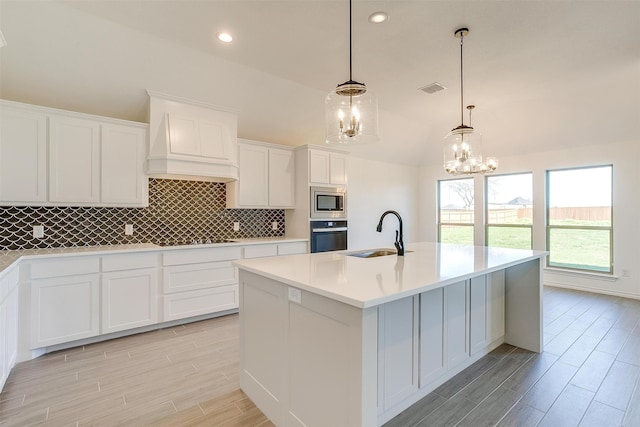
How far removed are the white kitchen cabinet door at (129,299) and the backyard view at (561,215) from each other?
6.03 m

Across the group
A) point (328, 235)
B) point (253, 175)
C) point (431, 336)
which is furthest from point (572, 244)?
point (253, 175)

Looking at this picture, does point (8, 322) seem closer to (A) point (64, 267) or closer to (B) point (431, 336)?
(A) point (64, 267)

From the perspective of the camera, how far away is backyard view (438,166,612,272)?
16.3 ft

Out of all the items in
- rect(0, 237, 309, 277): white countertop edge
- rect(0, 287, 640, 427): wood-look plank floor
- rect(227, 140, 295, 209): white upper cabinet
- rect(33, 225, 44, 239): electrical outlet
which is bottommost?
rect(0, 287, 640, 427): wood-look plank floor

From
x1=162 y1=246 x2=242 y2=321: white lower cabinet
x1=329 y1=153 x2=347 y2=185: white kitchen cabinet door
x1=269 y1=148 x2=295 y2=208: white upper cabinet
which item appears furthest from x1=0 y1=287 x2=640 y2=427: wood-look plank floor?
x1=329 y1=153 x2=347 y2=185: white kitchen cabinet door

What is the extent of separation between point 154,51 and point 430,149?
215 inches

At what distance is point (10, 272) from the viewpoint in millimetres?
2297

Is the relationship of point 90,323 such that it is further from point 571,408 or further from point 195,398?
point 571,408

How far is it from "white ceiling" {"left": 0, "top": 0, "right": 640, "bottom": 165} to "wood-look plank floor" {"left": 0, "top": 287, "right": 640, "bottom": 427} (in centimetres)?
272

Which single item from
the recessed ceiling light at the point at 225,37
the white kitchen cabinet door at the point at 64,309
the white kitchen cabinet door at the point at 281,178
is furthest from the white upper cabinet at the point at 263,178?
the white kitchen cabinet door at the point at 64,309

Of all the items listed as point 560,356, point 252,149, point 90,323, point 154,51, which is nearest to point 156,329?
point 90,323

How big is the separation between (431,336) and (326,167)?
124 inches

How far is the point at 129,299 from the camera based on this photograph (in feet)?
10.3

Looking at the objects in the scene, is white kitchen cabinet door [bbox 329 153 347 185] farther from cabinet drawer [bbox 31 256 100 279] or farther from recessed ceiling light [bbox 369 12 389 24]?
cabinet drawer [bbox 31 256 100 279]
